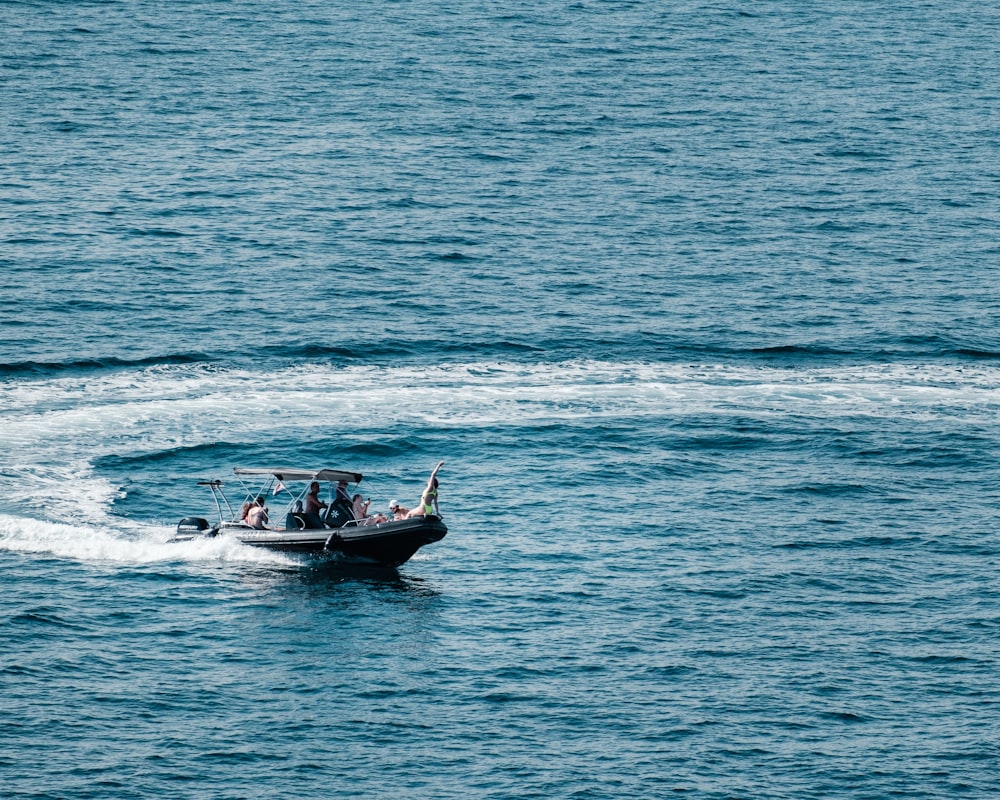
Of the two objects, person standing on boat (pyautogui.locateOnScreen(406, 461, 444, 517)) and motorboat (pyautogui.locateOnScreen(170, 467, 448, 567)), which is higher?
person standing on boat (pyautogui.locateOnScreen(406, 461, 444, 517))

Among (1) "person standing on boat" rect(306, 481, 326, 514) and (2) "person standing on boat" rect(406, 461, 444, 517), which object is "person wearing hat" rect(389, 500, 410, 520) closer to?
(2) "person standing on boat" rect(406, 461, 444, 517)

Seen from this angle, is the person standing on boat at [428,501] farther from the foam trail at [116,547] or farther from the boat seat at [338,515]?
the foam trail at [116,547]

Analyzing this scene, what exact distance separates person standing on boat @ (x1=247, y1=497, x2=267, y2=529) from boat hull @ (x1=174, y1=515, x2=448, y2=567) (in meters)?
0.34

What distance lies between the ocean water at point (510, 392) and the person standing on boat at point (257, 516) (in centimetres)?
120

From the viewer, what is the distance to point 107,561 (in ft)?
183

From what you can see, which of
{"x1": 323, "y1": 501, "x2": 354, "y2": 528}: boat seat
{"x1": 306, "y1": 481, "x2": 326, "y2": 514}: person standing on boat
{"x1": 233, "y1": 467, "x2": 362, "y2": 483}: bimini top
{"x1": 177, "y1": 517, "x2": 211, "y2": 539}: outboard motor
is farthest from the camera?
{"x1": 177, "y1": 517, "x2": 211, "y2": 539}: outboard motor

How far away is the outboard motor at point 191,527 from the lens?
184 ft

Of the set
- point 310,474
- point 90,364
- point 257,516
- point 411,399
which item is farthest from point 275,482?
point 90,364

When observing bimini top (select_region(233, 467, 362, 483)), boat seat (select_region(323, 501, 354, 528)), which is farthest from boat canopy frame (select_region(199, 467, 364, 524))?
boat seat (select_region(323, 501, 354, 528))

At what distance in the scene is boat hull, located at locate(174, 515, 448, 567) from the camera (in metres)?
53.1

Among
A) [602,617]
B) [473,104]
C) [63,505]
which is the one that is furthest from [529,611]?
[473,104]

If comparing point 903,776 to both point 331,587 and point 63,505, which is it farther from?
point 63,505

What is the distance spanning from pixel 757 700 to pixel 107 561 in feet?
80.6

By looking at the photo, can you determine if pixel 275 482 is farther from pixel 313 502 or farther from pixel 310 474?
pixel 310 474
